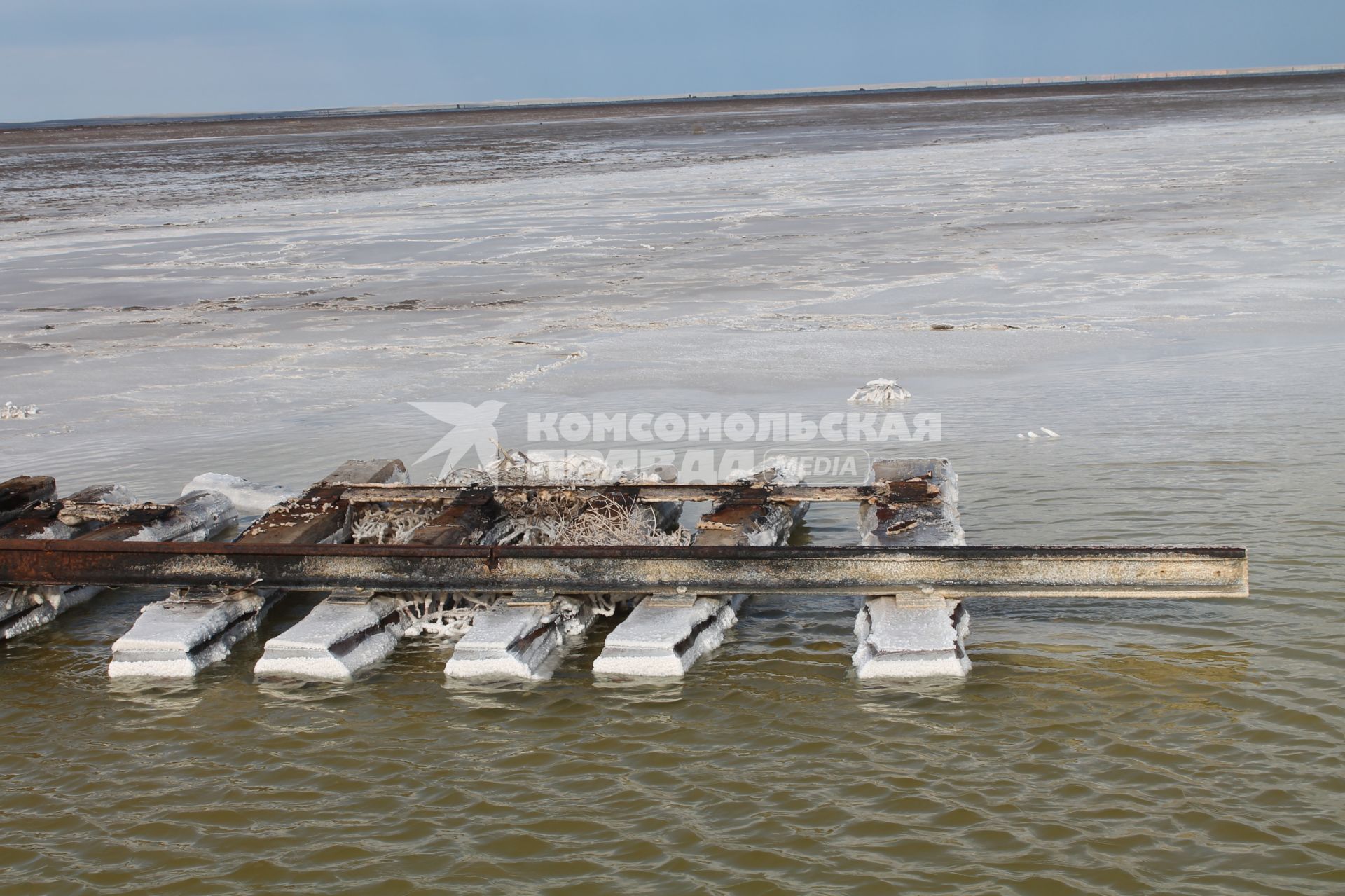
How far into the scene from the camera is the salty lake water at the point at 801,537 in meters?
3.74

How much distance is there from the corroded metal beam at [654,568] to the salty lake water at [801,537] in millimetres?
224

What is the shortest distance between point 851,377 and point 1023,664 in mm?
4826

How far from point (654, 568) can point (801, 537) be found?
1409mm

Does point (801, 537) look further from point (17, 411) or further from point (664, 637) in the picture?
point (17, 411)

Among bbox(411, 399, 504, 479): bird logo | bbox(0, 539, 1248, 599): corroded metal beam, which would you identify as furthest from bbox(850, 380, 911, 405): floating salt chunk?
bbox(0, 539, 1248, 599): corroded metal beam

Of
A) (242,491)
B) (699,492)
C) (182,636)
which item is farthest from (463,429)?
(182,636)

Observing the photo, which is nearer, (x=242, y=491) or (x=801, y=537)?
(x=801, y=537)

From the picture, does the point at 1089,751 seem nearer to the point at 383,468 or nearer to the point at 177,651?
the point at 177,651

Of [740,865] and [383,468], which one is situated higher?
[383,468]

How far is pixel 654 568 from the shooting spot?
5.20 meters

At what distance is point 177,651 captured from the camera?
5.02m

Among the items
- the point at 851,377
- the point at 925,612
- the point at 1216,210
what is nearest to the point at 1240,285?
the point at 851,377

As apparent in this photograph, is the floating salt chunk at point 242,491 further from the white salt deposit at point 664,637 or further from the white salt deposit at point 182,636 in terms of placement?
the white salt deposit at point 664,637

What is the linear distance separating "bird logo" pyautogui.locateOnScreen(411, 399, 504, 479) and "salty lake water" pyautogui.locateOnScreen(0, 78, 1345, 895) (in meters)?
0.15
